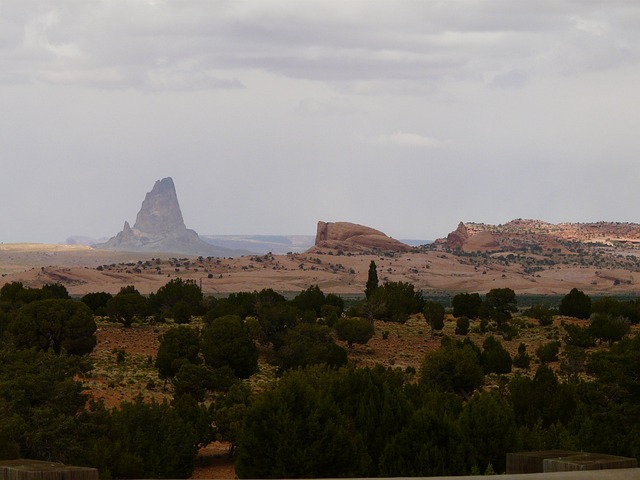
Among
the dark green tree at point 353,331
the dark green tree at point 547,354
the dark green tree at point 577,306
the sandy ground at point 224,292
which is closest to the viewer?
the sandy ground at point 224,292

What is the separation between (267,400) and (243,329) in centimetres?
3287

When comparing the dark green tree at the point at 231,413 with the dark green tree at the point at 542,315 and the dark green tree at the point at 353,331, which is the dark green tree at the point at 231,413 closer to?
the dark green tree at the point at 353,331

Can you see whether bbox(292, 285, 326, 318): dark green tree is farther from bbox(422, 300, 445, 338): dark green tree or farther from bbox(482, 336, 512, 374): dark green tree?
bbox(482, 336, 512, 374): dark green tree

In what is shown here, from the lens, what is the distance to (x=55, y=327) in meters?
54.9

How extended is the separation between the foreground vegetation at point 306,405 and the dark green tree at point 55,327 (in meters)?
0.09

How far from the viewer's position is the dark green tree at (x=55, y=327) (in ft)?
178

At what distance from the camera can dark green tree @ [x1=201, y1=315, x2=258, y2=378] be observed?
179ft

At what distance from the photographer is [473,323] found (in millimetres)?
85812

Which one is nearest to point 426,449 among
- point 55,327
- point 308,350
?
point 308,350

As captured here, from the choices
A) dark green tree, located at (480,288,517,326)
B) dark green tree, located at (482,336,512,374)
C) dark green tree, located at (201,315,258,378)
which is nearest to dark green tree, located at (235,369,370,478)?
dark green tree, located at (201,315,258,378)

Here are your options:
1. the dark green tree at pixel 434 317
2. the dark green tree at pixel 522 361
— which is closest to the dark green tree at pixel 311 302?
the dark green tree at pixel 434 317

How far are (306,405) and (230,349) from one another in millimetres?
30594

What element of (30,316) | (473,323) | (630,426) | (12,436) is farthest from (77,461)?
(473,323)

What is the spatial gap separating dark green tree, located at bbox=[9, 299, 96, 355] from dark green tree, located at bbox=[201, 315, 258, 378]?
291 inches
